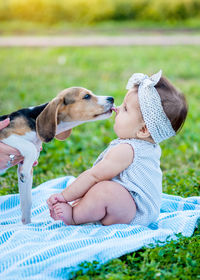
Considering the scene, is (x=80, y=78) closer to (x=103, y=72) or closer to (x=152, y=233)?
(x=103, y=72)

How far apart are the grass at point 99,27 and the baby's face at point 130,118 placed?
17987 millimetres

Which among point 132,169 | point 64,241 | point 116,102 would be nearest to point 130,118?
point 132,169

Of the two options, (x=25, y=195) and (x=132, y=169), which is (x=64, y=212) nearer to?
(x=25, y=195)

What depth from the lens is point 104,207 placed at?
145 inches

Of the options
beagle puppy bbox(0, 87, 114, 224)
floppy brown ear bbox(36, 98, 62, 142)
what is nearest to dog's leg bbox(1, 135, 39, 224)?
beagle puppy bbox(0, 87, 114, 224)

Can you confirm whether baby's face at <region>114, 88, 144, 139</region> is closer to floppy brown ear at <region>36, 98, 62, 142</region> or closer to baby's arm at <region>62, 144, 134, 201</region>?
baby's arm at <region>62, 144, 134, 201</region>

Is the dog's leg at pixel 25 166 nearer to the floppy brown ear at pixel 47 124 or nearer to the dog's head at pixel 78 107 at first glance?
the floppy brown ear at pixel 47 124

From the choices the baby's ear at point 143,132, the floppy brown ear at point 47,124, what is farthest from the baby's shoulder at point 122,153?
the floppy brown ear at point 47,124

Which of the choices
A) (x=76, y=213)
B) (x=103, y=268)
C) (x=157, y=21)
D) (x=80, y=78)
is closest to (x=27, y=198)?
(x=76, y=213)

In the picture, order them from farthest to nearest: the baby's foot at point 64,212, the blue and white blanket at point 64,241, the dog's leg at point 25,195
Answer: the dog's leg at point 25,195
the baby's foot at point 64,212
the blue and white blanket at point 64,241

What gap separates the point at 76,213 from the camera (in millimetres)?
3793

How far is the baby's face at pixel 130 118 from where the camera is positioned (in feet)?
12.5

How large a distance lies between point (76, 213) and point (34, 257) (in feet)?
2.10

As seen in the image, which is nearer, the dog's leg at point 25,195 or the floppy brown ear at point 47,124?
the floppy brown ear at point 47,124
